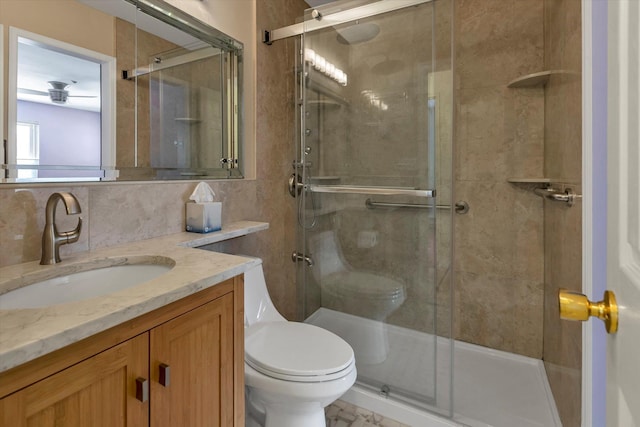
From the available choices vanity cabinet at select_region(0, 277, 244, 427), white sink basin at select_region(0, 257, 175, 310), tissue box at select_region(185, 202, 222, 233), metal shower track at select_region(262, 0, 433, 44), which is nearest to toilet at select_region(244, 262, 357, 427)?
vanity cabinet at select_region(0, 277, 244, 427)

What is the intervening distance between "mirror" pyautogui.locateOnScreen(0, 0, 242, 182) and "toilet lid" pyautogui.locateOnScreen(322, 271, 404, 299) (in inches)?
35.3

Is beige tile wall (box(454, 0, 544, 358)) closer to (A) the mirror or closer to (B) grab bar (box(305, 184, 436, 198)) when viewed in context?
(B) grab bar (box(305, 184, 436, 198))

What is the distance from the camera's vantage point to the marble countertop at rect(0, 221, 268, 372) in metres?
0.53

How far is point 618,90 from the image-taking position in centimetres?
42

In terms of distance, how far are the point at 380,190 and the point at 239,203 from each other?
0.77 m

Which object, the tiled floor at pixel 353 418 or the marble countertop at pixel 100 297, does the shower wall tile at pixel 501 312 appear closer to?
the tiled floor at pixel 353 418

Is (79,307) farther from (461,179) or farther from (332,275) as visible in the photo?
(461,179)

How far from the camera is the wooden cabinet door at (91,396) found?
55 cm

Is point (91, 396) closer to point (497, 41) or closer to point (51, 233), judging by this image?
point (51, 233)

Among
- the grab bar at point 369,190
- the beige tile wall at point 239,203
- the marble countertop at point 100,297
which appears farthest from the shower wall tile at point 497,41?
the marble countertop at point 100,297

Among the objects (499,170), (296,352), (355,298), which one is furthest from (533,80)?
(296,352)

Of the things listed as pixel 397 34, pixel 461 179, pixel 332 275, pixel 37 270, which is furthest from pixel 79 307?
pixel 461 179

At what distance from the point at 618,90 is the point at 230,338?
988 millimetres

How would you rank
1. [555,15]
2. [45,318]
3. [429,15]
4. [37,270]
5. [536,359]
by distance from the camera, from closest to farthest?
[45,318], [37,270], [555,15], [429,15], [536,359]
